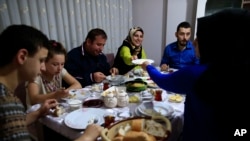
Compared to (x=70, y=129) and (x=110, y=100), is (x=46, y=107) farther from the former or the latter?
(x=110, y=100)

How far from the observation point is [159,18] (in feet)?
12.4

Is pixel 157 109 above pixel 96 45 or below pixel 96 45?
below

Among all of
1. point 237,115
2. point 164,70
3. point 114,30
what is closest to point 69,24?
point 114,30

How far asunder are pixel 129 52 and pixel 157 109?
1490 millimetres

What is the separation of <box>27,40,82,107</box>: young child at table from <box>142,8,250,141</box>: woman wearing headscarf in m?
0.92

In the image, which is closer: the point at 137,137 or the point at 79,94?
the point at 137,137

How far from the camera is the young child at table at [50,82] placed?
1449 mm

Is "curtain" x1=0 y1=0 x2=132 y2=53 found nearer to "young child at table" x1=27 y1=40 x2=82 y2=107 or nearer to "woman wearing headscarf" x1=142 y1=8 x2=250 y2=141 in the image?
"young child at table" x1=27 y1=40 x2=82 y2=107

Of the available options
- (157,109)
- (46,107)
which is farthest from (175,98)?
(46,107)

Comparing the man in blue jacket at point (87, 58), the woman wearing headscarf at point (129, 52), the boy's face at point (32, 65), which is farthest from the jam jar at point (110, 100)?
the woman wearing headscarf at point (129, 52)

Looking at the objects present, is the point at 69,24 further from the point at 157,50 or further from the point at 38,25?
the point at 157,50

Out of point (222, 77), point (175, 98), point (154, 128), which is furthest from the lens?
point (175, 98)

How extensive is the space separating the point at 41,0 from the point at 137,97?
1782 mm

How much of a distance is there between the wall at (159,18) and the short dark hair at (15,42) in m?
3.08
